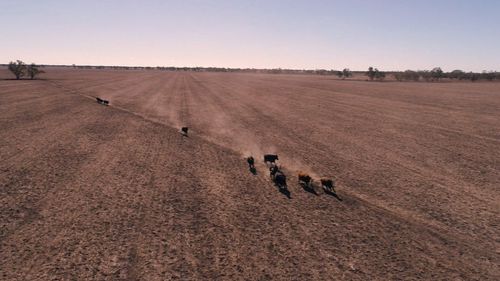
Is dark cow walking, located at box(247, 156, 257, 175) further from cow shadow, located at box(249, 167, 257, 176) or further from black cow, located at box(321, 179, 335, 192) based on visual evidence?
black cow, located at box(321, 179, 335, 192)

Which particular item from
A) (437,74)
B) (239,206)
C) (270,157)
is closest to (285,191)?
(239,206)

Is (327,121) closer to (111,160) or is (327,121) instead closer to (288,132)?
(288,132)

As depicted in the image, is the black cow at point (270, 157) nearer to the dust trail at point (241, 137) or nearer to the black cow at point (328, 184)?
the dust trail at point (241, 137)

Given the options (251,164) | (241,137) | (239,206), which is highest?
(241,137)

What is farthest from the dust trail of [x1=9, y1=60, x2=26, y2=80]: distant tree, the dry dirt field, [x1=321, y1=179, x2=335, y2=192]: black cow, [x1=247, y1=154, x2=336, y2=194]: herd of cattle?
[x1=9, y1=60, x2=26, y2=80]: distant tree

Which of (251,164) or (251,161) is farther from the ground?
(251,161)

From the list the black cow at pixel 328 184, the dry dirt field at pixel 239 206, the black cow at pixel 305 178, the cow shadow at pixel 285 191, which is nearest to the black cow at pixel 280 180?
the cow shadow at pixel 285 191

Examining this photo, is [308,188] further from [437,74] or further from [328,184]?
[437,74]

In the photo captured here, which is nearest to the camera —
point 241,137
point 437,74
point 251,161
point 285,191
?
point 285,191

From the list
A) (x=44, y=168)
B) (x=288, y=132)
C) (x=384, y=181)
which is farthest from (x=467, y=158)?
(x=44, y=168)
